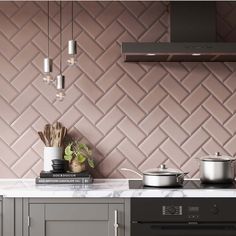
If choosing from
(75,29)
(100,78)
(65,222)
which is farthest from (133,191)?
(75,29)

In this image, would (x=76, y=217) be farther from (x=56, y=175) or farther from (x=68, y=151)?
(x=68, y=151)

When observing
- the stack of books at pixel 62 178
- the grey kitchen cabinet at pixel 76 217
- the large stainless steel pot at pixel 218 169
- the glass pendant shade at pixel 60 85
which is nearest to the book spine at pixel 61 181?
→ the stack of books at pixel 62 178

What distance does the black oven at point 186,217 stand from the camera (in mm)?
3021

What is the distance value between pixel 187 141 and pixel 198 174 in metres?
0.25

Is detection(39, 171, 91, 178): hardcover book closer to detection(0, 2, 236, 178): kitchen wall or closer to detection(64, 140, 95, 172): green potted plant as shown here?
detection(64, 140, 95, 172): green potted plant

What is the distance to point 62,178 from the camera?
3330mm

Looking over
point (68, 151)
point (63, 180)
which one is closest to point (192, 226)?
point (63, 180)

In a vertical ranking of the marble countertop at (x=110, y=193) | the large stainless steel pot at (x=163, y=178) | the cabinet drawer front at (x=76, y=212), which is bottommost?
the cabinet drawer front at (x=76, y=212)

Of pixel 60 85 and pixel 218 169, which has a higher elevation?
pixel 60 85

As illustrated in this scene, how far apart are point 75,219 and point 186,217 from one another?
665 mm

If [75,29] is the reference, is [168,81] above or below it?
below

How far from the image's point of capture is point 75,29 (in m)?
3.66

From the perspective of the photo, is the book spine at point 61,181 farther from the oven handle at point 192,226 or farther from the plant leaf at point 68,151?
the oven handle at point 192,226

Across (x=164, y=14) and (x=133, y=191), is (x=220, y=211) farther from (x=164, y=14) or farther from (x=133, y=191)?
(x=164, y=14)
